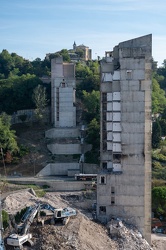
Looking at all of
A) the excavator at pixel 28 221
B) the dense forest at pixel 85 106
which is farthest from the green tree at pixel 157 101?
the excavator at pixel 28 221

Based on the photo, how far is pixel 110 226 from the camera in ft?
95.9

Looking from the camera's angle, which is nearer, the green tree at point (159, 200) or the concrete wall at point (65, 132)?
the green tree at point (159, 200)

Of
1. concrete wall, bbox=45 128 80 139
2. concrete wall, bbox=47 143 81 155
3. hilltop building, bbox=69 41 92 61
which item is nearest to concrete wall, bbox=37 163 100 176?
concrete wall, bbox=47 143 81 155

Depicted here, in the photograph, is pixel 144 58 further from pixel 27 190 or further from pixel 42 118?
pixel 42 118

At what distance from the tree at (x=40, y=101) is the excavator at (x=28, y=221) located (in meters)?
26.0

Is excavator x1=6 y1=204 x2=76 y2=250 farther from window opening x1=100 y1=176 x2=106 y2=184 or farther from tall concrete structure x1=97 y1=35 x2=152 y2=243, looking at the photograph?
tall concrete structure x1=97 y1=35 x2=152 y2=243

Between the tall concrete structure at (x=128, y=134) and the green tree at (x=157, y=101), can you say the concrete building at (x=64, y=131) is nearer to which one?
the green tree at (x=157, y=101)

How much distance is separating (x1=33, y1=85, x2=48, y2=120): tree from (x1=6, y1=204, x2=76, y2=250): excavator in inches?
1023

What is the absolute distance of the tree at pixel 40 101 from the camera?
176 ft

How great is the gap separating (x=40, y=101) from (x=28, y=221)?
29.1 meters

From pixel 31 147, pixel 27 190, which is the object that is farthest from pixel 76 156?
pixel 27 190

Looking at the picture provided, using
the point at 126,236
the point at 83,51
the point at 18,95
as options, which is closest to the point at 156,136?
the point at 18,95

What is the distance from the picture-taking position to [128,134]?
30.0 m

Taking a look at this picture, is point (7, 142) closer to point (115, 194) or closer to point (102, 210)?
point (102, 210)
